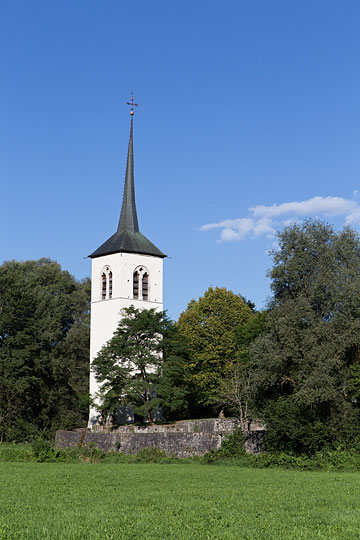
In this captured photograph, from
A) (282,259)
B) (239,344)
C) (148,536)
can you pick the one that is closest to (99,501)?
(148,536)

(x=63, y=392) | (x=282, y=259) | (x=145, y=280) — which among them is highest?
(x=145, y=280)

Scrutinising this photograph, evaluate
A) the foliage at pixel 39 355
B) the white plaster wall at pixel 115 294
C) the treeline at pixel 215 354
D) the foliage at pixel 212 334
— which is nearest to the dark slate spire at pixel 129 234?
the white plaster wall at pixel 115 294

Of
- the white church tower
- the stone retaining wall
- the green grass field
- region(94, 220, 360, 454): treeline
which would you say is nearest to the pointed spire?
the white church tower

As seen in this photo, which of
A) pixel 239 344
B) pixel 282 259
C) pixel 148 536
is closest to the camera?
pixel 148 536

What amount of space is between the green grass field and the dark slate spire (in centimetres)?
3132

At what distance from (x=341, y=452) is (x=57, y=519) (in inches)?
652

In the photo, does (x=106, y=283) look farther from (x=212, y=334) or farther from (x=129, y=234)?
(x=212, y=334)

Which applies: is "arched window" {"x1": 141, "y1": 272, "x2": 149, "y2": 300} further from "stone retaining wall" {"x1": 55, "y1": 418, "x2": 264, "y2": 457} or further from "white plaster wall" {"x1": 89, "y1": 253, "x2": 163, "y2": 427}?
"stone retaining wall" {"x1": 55, "y1": 418, "x2": 264, "y2": 457}

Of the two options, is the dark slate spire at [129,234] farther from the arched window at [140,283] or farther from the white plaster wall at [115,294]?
the arched window at [140,283]

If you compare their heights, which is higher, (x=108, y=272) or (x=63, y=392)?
(x=108, y=272)

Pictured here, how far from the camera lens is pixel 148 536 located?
1327cm

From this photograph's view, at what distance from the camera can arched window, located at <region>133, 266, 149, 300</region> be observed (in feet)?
191

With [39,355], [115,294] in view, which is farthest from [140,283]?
[39,355]

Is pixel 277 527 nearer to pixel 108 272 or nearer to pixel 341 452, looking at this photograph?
pixel 341 452
